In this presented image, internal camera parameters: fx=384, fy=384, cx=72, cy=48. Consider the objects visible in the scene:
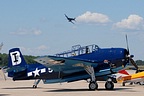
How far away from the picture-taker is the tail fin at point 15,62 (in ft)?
89.9

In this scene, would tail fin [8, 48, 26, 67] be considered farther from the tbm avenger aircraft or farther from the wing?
the wing

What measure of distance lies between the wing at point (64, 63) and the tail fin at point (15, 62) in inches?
147

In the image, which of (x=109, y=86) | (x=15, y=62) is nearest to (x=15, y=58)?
(x=15, y=62)

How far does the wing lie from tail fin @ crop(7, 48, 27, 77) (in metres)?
3.74

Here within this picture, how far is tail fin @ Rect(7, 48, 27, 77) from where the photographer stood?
27.4 meters

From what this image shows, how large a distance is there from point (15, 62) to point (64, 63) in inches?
203

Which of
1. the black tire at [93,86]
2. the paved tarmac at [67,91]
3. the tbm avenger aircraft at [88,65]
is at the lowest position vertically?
the paved tarmac at [67,91]

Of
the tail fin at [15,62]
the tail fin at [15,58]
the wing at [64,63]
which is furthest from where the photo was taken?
the tail fin at [15,58]

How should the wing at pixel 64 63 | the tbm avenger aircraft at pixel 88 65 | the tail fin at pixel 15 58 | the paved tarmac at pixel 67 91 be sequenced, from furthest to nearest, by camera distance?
1. the tail fin at pixel 15 58
2. the tbm avenger aircraft at pixel 88 65
3. the wing at pixel 64 63
4. the paved tarmac at pixel 67 91

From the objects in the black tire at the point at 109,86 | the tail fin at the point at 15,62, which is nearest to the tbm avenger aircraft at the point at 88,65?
the black tire at the point at 109,86

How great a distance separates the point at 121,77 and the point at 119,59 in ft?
18.5

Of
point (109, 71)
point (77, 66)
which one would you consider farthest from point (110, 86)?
point (77, 66)

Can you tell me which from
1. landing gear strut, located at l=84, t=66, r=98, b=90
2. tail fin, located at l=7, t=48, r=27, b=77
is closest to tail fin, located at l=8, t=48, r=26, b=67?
tail fin, located at l=7, t=48, r=27, b=77

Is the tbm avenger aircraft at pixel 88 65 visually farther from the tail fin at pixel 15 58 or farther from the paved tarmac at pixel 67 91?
the tail fin at pixel 15 58
